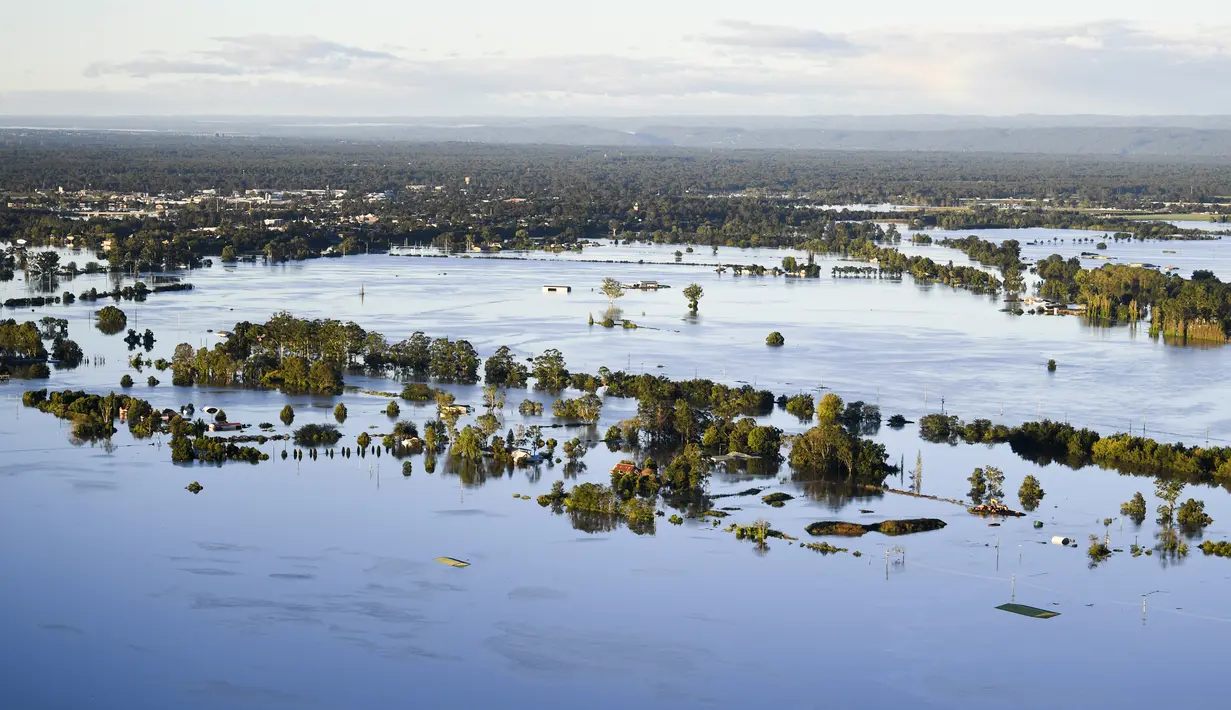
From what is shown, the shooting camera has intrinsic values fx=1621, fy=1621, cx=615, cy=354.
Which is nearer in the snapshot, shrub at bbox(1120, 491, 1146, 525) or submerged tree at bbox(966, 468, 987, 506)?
shrub at bbox(1120, 491, 1146, 525)

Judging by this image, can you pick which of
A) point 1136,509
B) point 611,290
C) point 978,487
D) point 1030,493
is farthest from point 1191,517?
point 611,290

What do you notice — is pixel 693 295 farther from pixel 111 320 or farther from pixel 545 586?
pixel 545 586

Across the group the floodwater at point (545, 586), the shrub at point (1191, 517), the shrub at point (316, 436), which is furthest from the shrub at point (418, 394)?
the shrub at point (1191, 517)

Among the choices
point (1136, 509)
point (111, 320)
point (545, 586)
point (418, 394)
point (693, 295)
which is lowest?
point (545, 586)

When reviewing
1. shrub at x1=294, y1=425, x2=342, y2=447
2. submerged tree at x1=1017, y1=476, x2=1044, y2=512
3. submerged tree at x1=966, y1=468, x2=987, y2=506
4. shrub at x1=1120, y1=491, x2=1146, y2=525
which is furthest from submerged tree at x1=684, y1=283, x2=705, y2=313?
shrub at x1=1120, y1=491, x2=1146, y2=525

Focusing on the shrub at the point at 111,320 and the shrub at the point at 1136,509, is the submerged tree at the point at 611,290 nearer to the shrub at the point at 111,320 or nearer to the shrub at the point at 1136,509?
the shrub at the point at 111,320

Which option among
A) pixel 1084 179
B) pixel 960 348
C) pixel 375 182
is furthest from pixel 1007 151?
pixel 960 348

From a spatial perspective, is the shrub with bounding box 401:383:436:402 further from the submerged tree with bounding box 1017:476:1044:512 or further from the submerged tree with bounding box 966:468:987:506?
the submerged tree with bounding box 1017:476:1044:512

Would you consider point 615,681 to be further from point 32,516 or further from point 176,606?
point 32,516
